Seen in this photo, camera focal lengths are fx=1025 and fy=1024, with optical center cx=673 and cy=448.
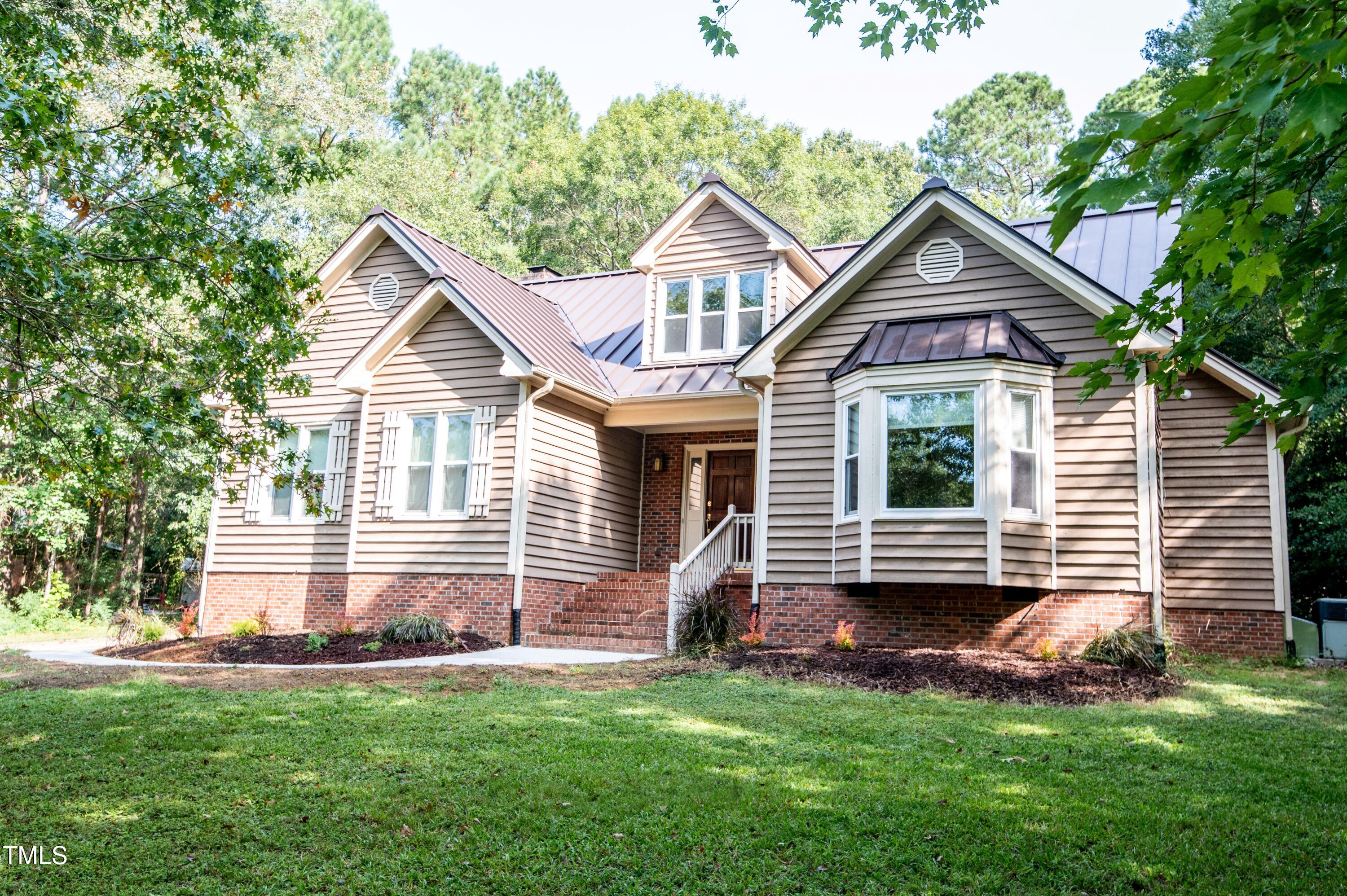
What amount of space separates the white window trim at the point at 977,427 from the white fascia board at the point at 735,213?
3568mm

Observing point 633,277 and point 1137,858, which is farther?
point 633,277

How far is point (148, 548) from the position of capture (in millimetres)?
27141

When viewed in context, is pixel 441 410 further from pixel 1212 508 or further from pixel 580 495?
pixel 1212 508

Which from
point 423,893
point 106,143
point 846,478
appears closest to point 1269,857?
point 423,893

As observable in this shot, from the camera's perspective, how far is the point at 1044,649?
11.3m

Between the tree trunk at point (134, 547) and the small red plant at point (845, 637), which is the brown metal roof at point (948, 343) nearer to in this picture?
the small red plant at point (845, 637)

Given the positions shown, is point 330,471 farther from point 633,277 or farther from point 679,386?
point 633,277

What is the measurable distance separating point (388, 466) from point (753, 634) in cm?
595

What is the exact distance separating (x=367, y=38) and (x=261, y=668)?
113ft

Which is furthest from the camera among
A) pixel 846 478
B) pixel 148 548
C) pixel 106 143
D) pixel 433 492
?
pixel 148 548

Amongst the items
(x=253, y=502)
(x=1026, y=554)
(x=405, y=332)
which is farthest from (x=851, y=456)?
(x=253, y=502)

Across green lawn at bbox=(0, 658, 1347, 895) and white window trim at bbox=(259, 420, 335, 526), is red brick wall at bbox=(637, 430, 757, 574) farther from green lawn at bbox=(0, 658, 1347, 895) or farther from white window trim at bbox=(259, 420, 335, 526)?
green lawn at bbox=(0, 658, 1347, 895)

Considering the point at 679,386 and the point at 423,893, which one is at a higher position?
the point at 679,386

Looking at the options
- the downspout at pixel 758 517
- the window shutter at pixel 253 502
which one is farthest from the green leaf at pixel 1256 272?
the window shutter at pixel 253 502
